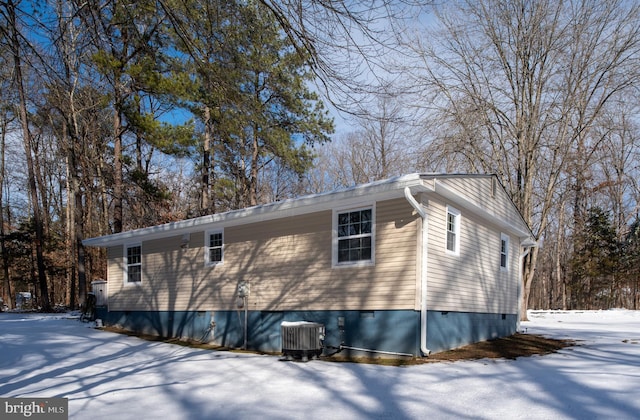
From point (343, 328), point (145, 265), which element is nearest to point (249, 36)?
point (343, 328)

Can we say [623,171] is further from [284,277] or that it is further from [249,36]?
[249,36]

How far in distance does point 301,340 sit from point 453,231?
3716mm

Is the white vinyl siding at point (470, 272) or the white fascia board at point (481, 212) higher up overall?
the white fascia board at point (481, 212)

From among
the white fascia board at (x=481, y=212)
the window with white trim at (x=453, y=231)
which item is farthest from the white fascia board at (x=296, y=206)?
the window with white trim at (x=453, y=231)

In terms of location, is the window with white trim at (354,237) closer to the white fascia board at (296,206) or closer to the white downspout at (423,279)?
the white fascia board at (296,206)

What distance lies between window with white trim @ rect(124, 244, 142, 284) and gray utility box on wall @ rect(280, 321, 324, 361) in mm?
6685

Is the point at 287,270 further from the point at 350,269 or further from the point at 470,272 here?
the point at 470,272

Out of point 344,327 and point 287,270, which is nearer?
point 344,327

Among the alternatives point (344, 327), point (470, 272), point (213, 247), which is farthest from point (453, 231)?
point (213, 247)

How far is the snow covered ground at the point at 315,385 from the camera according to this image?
4.55m

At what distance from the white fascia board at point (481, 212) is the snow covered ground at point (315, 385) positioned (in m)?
2.95

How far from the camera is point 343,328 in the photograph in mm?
8242

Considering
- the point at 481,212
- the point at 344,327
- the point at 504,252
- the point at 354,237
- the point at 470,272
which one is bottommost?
→ the point at 344,327

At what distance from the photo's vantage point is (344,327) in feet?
27.0
